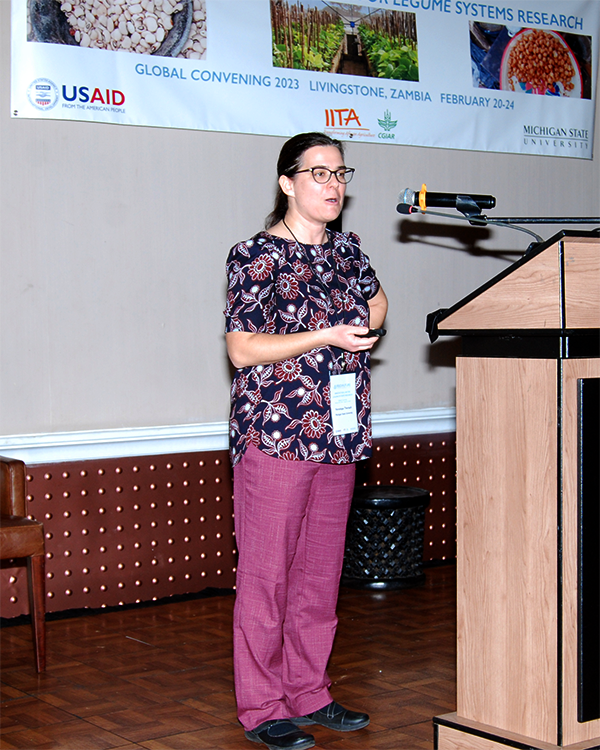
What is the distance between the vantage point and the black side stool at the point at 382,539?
13.0ft

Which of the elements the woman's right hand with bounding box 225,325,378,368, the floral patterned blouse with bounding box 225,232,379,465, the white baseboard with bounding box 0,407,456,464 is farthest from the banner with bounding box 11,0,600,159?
the woman's right hand with bounding box 225,325,378,368

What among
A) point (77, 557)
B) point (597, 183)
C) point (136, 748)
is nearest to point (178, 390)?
point (77, 557)

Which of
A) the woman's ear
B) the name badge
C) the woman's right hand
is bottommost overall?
the name badge

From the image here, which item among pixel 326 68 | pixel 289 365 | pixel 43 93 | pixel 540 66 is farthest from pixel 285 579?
pixel 540 66

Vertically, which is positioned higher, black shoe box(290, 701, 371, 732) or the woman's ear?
the woman's ear

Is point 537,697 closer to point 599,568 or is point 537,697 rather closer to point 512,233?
point 599,568

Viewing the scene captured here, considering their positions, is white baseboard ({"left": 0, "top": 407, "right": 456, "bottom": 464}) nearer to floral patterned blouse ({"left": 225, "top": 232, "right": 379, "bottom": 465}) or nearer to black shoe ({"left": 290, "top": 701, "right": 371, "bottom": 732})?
floral patterned blouse ({"left": 225, "top": 232, "right": 379, "bottom": 465})

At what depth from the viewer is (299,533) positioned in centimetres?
239

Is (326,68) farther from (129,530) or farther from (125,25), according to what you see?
(129,530)

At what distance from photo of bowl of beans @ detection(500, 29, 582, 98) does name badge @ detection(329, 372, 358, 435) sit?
2.73m

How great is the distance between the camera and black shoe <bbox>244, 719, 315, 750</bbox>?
230cm

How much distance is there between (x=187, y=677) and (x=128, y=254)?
5.46ft

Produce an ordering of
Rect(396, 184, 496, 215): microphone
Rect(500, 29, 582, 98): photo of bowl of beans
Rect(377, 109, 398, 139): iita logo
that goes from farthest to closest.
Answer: Rect(500, 29, 582, 98): photo of bowl of beans → Rect(377, 109, 398, 139): iita logo → Rect(396, 184, 496, 215): microphone

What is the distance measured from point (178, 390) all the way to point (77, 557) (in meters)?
0.77
